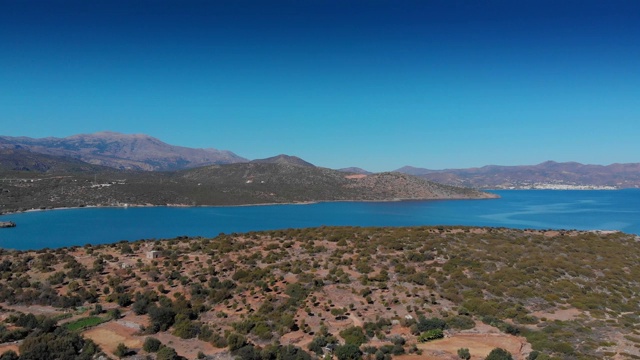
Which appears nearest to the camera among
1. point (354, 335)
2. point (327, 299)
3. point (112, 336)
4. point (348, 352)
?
point (348, 352)

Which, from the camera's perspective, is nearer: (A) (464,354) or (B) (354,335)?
(A) (464,354)

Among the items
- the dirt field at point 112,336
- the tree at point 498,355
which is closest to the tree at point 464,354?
the tree at point 498,355

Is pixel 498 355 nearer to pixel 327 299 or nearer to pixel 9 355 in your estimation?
pixel 327 299

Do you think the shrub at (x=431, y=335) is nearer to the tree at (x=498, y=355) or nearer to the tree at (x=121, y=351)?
the tree at (x=498, y=355)

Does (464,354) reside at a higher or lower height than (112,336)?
higher

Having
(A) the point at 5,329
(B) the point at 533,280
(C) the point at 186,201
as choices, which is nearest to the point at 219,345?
(A) the point at 5,329

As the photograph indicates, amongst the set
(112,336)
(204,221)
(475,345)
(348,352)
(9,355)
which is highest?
(9,355)

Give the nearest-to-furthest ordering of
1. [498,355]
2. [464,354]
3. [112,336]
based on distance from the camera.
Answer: [498,355] → [464,354] → [112,336]

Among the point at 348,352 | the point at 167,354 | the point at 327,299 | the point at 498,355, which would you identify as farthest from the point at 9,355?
the point at 498,355
